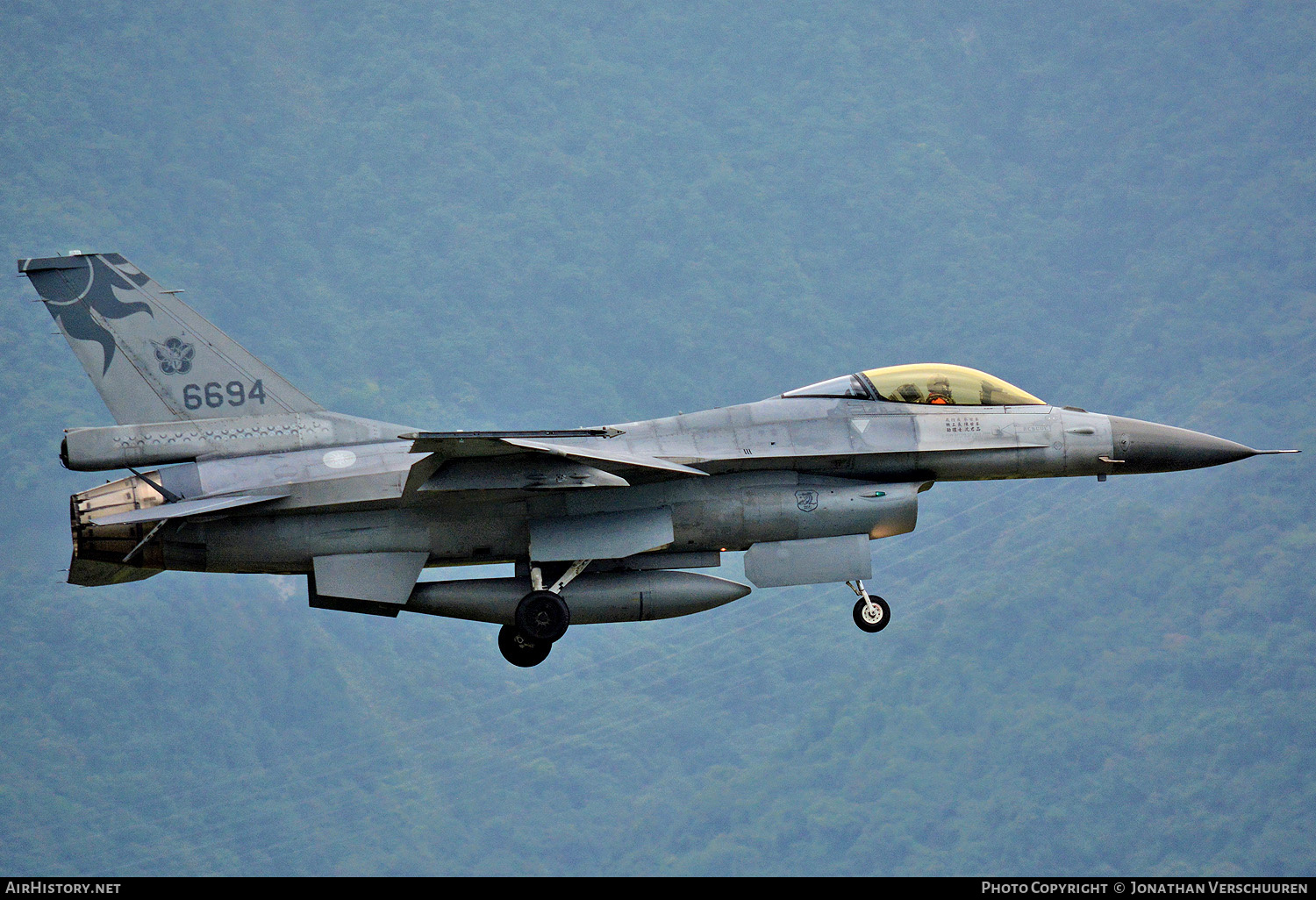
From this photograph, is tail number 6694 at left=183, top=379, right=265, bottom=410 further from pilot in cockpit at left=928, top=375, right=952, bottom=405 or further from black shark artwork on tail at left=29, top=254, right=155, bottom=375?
pilot in cockpit at left=928, top=375, right=952, bottom=405

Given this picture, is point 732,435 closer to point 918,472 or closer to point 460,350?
point 918,472

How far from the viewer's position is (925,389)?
22.3 m

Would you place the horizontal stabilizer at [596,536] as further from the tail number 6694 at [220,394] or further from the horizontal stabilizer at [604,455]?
the tail number 6694 at [220,394]

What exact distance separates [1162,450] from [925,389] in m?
3.40

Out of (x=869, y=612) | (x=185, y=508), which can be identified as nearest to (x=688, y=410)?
(x=869, y=612)

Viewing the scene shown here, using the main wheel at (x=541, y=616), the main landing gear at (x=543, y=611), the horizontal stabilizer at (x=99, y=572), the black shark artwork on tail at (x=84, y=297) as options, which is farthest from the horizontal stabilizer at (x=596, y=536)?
the black shark artwork on tail at (x=84, y=297)

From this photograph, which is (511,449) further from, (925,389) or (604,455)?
(925,389)

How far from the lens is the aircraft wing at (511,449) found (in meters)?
18.7

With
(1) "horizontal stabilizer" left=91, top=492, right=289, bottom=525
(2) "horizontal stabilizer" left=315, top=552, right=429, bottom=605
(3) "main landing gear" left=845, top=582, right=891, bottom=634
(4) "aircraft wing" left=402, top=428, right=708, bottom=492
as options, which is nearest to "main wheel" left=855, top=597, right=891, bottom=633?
(3) "main landing gear" left=845, top=582, right=891, bottom=634

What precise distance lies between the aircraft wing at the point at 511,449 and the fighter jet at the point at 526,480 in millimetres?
126

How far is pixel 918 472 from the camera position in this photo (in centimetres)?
2206

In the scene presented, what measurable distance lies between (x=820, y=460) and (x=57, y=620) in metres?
97.5

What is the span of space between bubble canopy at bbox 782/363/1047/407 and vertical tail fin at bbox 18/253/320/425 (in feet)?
24.3

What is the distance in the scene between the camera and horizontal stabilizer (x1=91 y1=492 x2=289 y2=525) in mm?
19828
